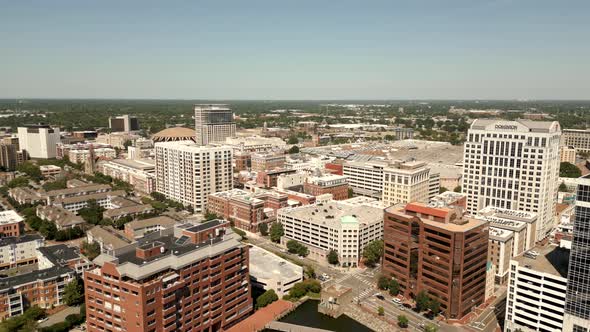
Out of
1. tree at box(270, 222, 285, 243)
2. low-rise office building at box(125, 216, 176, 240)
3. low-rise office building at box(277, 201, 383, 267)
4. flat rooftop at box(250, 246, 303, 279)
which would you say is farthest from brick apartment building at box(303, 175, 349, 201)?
flat rooftop at box(250, 246, 303, 279)

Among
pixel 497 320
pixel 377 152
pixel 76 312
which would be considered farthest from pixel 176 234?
pixel 377 152

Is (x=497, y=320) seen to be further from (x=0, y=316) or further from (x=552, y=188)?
(x=0, y=316)

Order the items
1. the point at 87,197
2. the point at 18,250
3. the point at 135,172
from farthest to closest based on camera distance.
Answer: the point at 135,172 < the point at 87,197 < the point at 18,250

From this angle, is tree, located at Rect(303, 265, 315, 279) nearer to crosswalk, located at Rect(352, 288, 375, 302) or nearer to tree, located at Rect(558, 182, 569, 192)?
crosswalk, located at Rect(352, 288, 375, 302)

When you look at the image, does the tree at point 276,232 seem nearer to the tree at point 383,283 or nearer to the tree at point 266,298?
the tree at point 266,298

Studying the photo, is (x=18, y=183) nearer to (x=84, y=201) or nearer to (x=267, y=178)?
(x=84, y=201)

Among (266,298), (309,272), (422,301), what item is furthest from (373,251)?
(266,298)
